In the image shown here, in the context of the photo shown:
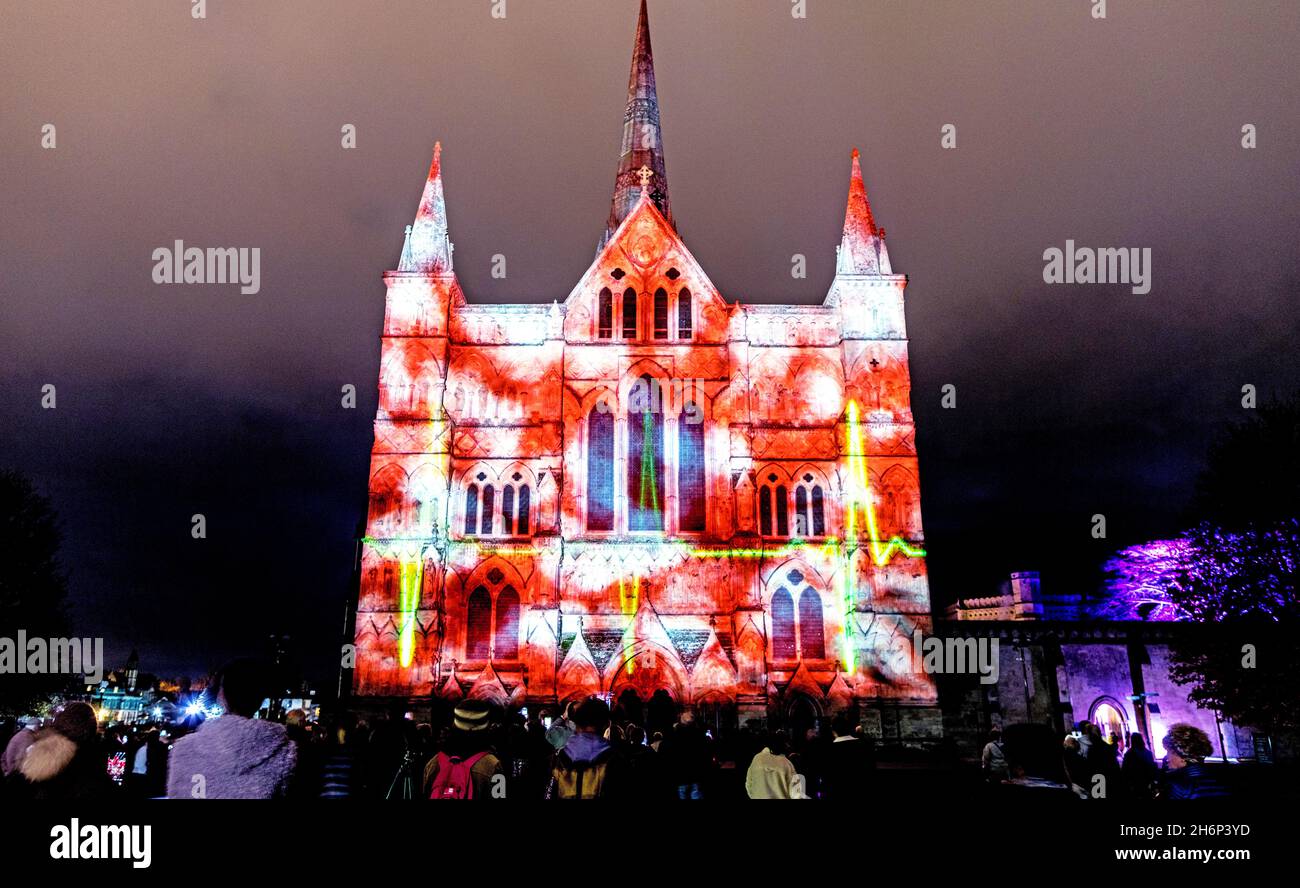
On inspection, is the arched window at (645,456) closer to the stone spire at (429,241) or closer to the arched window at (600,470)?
the arched window at (600,470)

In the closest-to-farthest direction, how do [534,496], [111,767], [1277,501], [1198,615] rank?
[111,767], [1277,501], [1198,615], [534,496]

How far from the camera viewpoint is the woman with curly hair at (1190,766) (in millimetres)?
6566

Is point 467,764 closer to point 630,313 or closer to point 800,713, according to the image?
point 800,713

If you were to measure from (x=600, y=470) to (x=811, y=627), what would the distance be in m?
9.00

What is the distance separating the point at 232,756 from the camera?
407cm

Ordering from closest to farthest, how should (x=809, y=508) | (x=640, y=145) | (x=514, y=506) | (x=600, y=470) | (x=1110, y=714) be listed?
1. (x=514, y=506)
2. (x=809, y=508)
3. (x=600, y=470)
4. (x=1110, y=714)
5. (x=640, y=145)

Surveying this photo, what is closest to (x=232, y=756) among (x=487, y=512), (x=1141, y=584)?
(x=487, y=512)

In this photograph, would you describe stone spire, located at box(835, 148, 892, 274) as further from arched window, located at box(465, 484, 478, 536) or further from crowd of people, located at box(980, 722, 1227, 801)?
crowd of people, located at box(980, 722, 1227, 801)

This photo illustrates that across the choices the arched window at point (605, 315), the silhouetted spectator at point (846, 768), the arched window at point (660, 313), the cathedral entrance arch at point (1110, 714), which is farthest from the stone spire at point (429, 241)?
the cathedral entrance arch at point (1110, 714)

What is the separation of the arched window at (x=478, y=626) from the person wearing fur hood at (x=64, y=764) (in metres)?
23.2
